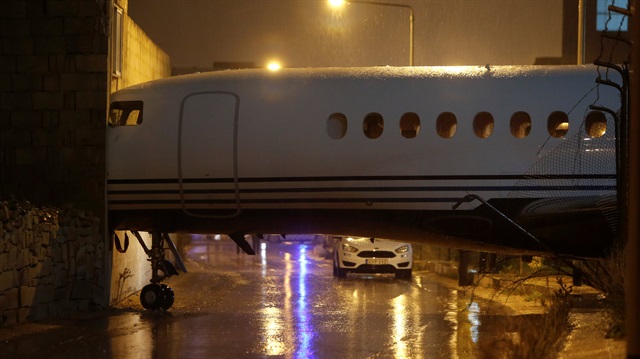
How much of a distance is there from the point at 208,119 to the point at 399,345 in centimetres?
599

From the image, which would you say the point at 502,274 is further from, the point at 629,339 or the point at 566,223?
the point at 629,339

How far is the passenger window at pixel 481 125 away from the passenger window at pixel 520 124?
1.11 feet

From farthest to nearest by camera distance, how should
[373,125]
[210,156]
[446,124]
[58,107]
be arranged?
1. [58,107]
2. [210,156]
3. [373,125]
4. [446,124]

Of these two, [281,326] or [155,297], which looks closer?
[281,326]

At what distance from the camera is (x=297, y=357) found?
1241 centimetres

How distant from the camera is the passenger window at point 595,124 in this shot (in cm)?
1675

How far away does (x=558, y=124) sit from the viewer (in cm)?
1683

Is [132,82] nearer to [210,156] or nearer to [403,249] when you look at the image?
[210,156]

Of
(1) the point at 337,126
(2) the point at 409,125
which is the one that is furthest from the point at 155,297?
(2) the point at 409,125

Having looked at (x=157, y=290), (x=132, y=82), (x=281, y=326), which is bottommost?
(x=281, y=326)

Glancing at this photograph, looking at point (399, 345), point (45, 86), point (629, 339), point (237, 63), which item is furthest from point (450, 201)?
point (237, 63)

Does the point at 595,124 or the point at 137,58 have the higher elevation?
the point at 137,58

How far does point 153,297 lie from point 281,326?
11.1ft

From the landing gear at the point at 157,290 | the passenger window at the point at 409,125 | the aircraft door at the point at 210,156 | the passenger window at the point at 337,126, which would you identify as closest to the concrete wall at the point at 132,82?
the landing gear at the point at 157,290
